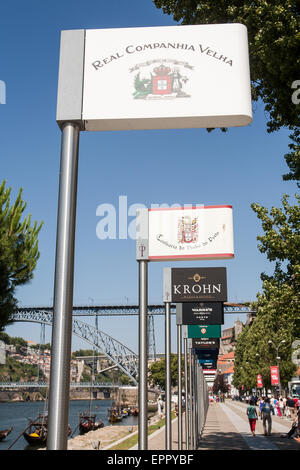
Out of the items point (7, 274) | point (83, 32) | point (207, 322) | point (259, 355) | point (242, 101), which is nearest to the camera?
point (242, 101)

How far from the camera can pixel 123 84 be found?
3072mm

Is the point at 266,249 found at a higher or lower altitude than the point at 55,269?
higher

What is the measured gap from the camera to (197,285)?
8680 mm

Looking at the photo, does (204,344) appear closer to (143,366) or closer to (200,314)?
(200,314)

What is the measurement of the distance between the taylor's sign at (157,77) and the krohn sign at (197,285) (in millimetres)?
5766

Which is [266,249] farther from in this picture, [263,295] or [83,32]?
[83,32]

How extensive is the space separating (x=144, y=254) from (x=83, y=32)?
2.91 m

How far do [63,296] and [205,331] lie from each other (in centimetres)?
1152

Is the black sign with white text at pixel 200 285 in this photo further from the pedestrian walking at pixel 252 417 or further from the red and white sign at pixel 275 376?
the red and white sign at pixel 275 376

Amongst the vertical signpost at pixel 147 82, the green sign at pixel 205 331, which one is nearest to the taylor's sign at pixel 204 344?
the green sign at pixel 205 331

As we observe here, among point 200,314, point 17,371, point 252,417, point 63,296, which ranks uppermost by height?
point 200,314

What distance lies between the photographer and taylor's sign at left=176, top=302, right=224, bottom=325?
35.6ft

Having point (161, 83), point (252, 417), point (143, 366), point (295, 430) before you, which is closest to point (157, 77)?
point (161, 83)

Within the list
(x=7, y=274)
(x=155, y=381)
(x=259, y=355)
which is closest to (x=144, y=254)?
(x=7, y=274)
